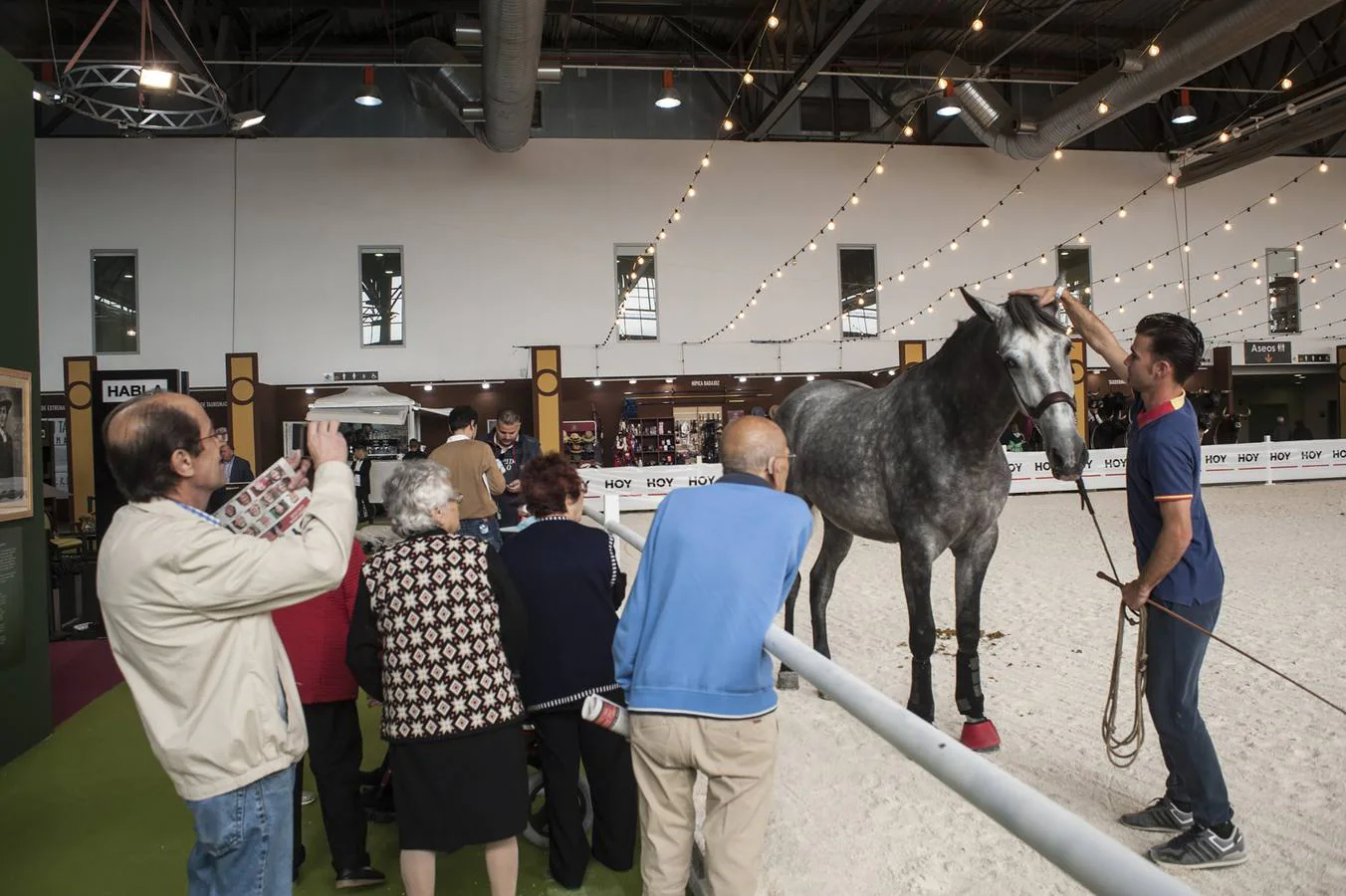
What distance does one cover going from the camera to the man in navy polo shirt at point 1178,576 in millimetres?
2355

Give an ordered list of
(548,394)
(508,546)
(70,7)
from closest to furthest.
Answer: (508,546), (70,7), (548,394)

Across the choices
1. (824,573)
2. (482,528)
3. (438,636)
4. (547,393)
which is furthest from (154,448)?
(547,393)

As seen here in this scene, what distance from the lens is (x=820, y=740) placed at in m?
3.56

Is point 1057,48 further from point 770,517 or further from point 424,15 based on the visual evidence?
point 770,517

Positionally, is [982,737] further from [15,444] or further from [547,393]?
→ [547,393]

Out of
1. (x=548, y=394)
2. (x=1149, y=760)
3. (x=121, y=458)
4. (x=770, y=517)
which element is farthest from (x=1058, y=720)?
(x=548, y=394)

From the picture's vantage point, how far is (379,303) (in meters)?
16.8

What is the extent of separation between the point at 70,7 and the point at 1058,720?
17837 millimetres

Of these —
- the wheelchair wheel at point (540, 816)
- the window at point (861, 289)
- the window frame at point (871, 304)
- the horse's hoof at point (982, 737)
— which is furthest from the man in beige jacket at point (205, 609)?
the window at point (861, 289)

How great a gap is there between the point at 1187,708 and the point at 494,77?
1261cm

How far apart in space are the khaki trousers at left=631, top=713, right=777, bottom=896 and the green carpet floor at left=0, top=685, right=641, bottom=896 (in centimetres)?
65

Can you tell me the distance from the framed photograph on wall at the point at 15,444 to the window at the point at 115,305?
14185mm

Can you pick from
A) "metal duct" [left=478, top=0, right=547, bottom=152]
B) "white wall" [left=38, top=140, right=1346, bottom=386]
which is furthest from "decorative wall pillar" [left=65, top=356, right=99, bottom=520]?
"metal duct" [left=478, top=0, right=547, bottom=152]

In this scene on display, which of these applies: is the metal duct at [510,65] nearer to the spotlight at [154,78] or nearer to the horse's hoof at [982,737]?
the spotlight at [154,78]
